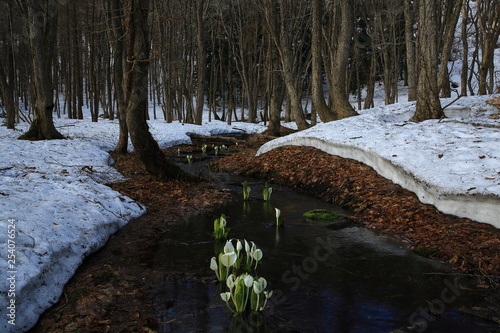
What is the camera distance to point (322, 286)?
3.64 metres

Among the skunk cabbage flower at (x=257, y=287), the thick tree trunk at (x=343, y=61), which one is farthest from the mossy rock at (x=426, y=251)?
the thick tree trunk at (x=343, y=61)

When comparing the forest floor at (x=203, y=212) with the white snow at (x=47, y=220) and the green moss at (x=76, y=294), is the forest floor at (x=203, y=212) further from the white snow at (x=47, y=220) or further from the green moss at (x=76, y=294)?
the white snow at (x=47, y=220)

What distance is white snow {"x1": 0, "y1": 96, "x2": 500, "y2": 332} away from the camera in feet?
10.7

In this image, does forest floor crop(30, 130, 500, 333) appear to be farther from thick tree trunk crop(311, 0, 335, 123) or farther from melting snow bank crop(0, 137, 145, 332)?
thick tree trunk crop(311, 0, 335, 123)

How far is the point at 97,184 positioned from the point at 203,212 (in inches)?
83.2

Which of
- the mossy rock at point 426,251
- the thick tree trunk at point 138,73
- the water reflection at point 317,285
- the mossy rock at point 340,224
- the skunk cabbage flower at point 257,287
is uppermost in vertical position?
the thick tree trunk at point 138,73

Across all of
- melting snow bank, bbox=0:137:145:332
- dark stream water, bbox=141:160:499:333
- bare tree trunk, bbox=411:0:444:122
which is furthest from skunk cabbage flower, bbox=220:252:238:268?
bare tree trunk, bbox=411:0:444:122

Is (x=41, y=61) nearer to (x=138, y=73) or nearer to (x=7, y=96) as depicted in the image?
(x=7, y=96)

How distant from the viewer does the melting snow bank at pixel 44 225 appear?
9.47 ft

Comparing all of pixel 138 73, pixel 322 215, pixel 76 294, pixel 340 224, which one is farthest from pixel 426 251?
pixel 138 73

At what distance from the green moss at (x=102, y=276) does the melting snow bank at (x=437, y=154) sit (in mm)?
4794

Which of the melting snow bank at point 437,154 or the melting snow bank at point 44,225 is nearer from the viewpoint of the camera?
the melting snow bank at point 44,225

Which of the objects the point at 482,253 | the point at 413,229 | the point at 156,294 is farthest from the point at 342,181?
the point at 156,294

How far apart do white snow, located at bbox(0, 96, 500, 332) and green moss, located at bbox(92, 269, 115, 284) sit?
0.87ft
